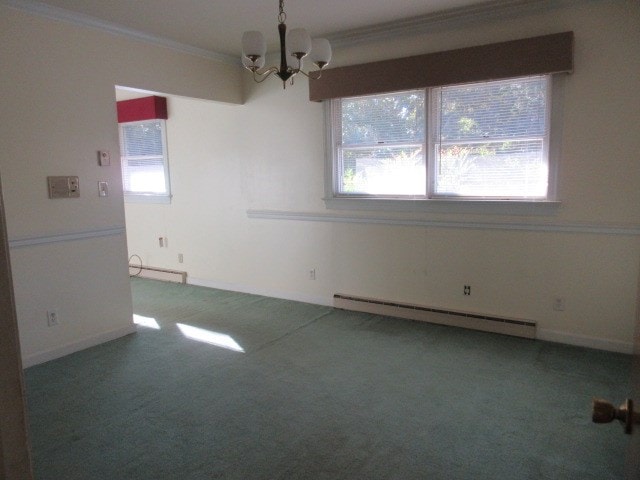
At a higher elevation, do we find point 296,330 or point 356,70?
point 356,70

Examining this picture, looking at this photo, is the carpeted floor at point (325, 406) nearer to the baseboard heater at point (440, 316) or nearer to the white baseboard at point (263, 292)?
the baseboard heater at point (440, 316)

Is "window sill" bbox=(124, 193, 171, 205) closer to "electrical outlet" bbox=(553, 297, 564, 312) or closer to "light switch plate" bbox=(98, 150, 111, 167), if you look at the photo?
"light switch plate" bbox=(98, 150, 111, 167)

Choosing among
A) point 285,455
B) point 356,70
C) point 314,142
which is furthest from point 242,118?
Answer: point 285,455

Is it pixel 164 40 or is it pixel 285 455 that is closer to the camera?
pixel 285 455

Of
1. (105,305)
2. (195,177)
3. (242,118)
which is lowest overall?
(105,305)

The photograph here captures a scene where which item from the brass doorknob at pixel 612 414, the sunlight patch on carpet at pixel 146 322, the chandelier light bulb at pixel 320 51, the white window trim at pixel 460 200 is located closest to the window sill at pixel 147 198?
the sunlight patch on carpet at pixel 146 322

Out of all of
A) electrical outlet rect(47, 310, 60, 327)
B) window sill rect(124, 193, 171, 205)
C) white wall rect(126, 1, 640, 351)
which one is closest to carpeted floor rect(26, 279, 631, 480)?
electrical outlet rect(47, 310, 60, 327)

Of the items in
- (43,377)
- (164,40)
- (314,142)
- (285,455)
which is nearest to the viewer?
(285,455)

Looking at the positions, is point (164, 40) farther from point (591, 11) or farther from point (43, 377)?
point (591, 11)

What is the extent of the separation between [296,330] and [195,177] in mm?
2586

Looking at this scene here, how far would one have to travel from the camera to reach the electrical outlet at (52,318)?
353cm

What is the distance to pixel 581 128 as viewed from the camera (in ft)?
11.3

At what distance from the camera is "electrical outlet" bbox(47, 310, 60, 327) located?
11.6 ft

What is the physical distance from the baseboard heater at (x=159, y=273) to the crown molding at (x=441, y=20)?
344 cm
